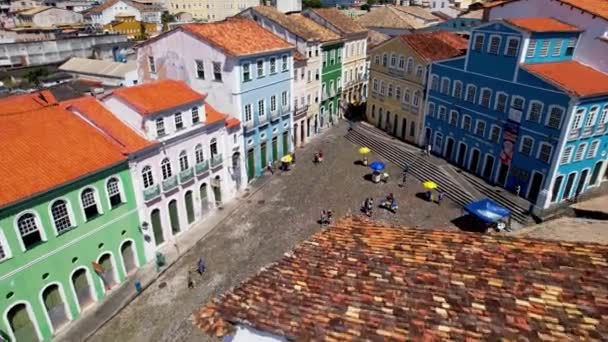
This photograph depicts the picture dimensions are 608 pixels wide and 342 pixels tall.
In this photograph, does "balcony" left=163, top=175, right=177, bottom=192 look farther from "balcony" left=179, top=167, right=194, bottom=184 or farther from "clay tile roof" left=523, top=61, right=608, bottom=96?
"clay tile roof" left=523, top=61, right=608, bottom=96

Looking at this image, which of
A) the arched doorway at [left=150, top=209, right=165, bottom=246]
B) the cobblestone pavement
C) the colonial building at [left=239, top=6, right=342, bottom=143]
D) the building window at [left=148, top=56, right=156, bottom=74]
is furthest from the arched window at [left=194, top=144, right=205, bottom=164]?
the colonial building at [left=239, top=6, right=342, bottom=143]

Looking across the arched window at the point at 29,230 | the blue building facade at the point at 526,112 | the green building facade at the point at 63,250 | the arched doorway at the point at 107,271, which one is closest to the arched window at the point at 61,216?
the green building facade at the point at 63,250

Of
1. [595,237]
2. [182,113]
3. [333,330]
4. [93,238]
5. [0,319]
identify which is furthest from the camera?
[182,113]

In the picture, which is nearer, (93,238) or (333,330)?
(333,330)

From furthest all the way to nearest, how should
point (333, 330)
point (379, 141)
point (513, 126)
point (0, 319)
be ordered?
point (379, 141) < point (513, 126) < point (0, 319) < point (333, 330)

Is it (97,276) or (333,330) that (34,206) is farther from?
(333,330)

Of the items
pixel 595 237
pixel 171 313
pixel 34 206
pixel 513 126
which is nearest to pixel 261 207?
pixel 171 313
